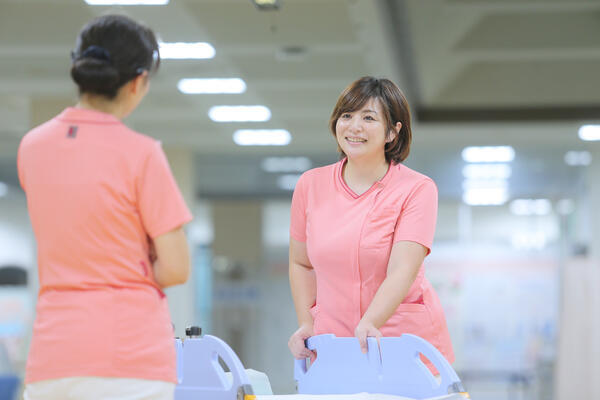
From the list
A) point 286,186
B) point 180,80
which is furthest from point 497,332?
point 180,80

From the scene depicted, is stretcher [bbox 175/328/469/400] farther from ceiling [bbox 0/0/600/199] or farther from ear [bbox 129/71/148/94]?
ceiling [bbox 0/0/600/199]

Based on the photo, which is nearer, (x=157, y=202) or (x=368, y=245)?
(x=157, y=202)

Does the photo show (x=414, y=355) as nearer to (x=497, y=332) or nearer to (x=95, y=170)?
(x=95, y=170)

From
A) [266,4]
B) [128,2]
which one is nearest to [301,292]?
[266,4]

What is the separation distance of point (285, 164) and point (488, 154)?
2.59m

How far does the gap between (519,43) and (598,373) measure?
2822 mm

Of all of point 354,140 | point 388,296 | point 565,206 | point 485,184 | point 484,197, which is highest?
point 485,184

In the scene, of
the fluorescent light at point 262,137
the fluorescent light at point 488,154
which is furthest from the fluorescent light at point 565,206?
the fluorescent light at point 262,137

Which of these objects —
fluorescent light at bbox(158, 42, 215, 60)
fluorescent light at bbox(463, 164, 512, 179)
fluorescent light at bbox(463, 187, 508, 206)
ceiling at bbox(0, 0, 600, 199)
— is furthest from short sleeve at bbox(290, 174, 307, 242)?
fluorescent light at bbox(463, 187, 508, 206)

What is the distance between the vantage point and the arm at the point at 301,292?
234cm

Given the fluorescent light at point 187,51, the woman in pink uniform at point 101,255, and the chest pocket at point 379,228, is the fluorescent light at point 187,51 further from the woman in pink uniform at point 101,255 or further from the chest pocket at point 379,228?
the woman in pink uniform at point 101,255

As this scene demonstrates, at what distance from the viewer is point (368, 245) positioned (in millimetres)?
2195

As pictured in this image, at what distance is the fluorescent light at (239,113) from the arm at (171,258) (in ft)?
23.9

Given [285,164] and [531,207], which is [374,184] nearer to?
[285,164]
